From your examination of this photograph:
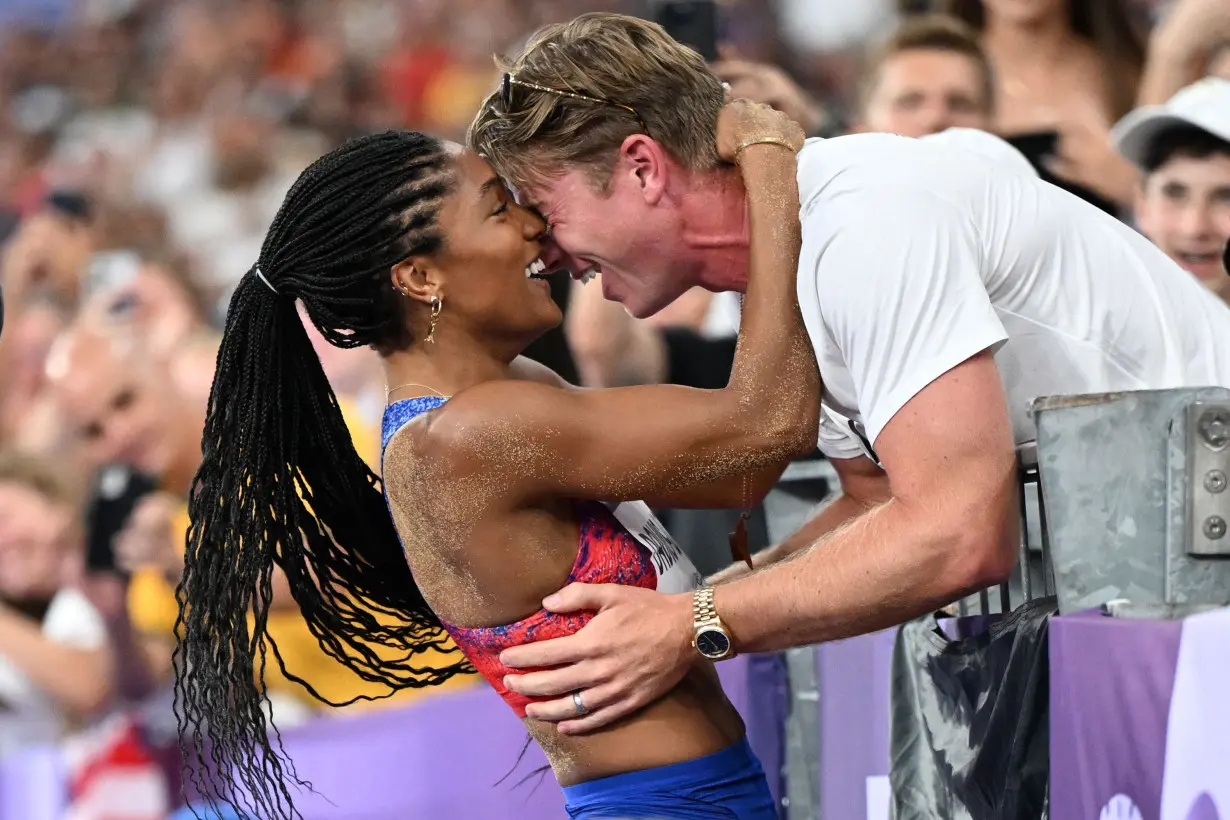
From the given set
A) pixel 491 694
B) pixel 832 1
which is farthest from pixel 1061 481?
pixel 832 1

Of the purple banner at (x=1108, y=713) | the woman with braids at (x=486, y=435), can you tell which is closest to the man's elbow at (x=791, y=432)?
the woman with braids at (x=486, y=435)

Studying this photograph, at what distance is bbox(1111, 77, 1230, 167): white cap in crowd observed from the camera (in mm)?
3535

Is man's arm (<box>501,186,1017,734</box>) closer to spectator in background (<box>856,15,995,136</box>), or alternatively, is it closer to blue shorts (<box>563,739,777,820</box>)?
blue shorts (<box>563,739,777,820</box>)

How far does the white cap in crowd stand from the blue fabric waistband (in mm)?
2006

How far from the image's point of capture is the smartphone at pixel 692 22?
4.00 m

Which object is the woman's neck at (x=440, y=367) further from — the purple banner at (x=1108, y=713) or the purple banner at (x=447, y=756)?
the purple banner at (x=447, y=756)

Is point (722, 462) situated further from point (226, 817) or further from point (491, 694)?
point (226, 817)

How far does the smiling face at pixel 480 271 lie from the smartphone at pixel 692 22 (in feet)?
5.87

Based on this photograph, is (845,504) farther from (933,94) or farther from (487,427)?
(933,94)

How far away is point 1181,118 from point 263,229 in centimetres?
529

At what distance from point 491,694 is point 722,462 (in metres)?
1.34

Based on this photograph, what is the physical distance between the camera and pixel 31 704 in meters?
4.73

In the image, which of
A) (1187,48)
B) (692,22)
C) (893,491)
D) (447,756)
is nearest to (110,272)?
(692,22)

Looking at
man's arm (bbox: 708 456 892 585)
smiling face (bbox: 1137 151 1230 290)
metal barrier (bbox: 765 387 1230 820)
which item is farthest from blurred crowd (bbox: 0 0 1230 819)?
metal barrier (bbox: 765 387 1230 820)
